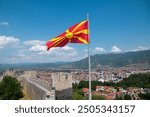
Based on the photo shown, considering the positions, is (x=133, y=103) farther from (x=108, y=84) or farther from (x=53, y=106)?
(x=108, y=84)

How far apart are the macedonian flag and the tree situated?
336 inches

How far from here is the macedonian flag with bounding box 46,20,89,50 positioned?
416cm

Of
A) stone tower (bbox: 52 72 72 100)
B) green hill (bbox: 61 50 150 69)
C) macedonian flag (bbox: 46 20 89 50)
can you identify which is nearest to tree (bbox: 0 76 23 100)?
stone tower (bbox: 52 72 72 100)

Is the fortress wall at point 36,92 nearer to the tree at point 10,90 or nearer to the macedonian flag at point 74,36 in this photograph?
the tree at point 10,90

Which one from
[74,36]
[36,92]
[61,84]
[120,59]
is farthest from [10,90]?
[120,59]

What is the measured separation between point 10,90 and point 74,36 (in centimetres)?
979

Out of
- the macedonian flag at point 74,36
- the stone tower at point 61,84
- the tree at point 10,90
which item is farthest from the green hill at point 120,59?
the macedonian flag at point 74,36

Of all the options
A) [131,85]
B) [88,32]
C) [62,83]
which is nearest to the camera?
[88,32]

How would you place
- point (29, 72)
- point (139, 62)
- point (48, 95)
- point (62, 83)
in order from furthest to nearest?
point (139, 62) → point (29, 72) → point (62, 83) → point (48, 95)

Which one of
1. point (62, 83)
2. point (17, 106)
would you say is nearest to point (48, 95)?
point (62, 83)

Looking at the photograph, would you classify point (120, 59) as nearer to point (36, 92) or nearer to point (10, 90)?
point (10, 90)

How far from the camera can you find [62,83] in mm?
6051

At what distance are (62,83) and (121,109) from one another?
3555 mm

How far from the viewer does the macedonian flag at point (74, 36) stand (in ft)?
13.6
